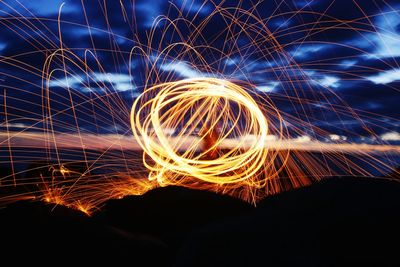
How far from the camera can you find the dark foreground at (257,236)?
4883 mm

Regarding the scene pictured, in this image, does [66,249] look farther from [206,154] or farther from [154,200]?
[206,154]

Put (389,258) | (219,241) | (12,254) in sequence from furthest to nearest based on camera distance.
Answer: (12,254)
(219,241)
(389,258)

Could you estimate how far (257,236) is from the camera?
5125 millimetres

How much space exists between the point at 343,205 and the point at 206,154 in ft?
25.2

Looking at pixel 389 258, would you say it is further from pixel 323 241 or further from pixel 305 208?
pixel 305 208

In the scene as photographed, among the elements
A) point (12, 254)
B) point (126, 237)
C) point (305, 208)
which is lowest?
point (12, 254)

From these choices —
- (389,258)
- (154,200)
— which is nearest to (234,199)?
(154,200)

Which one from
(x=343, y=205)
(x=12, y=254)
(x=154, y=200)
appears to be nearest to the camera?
(x=343, y=205)

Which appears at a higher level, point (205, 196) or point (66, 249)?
point (205, 196)

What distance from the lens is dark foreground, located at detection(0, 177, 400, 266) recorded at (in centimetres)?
488

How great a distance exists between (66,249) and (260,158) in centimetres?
699

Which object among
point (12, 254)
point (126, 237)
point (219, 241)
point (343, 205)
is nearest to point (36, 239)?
point (12, 254)

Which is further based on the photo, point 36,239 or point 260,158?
point 260,158

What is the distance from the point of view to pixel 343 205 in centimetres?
548
